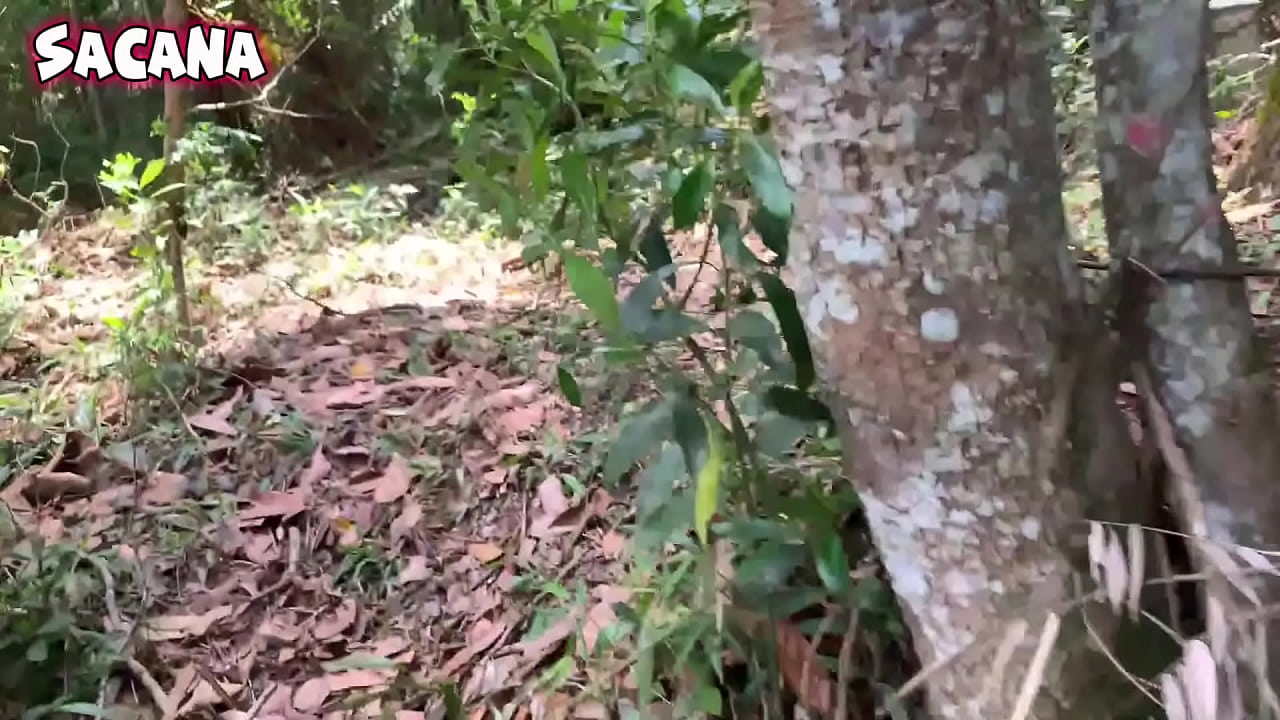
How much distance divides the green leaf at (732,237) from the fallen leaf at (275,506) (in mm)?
1088

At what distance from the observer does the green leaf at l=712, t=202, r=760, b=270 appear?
3.31 feet

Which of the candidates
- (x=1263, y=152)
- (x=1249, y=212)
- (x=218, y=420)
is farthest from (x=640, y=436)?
(x=1263, y=152)

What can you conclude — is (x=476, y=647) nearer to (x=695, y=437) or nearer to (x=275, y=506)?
(x=275, y=506)

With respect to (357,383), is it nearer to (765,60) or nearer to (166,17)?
(166,17)

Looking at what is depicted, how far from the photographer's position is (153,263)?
2.47m

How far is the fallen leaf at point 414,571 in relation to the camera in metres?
1.67

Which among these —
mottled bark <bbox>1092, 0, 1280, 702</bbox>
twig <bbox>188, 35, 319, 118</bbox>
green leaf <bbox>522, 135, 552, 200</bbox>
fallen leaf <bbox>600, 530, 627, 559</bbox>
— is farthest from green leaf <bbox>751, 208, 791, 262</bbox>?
twig <bbox>188, 35, 319, 118</bbox>

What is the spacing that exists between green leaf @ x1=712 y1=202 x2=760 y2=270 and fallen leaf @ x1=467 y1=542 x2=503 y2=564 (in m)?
0.78

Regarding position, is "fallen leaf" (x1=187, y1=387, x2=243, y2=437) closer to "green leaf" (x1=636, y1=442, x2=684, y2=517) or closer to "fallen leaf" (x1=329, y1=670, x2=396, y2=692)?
"fallen leaf" (x1=329, y1=670, x2=396, y2=692)

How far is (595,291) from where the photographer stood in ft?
3.11

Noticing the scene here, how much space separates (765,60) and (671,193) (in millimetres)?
182

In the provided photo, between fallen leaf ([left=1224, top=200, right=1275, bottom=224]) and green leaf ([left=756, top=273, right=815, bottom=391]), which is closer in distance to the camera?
green leaf ([left=756, top=273, right=815, bottom=391])

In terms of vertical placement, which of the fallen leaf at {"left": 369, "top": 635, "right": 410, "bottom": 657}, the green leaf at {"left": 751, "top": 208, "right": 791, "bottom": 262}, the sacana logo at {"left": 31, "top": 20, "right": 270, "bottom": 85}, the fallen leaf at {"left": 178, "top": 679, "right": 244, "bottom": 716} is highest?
the sacana logo at {"left": 31, "top": 20, "right": 270, "bottom": 85}

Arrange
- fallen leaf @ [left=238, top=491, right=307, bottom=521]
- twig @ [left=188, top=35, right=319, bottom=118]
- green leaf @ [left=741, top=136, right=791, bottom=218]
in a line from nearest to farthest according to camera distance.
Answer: green leaf @ [left=741, top=136, right=791, bottom=218]
fallen leaf @ [left=238, top=491, right=307, bottom=521]
twig @ [left=188, top=35, right=319, bottom=118]
